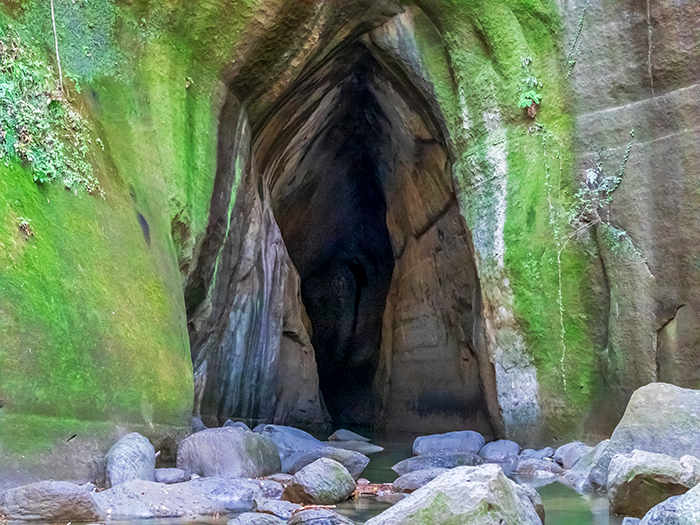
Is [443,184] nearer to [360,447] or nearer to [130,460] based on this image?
[360,447]

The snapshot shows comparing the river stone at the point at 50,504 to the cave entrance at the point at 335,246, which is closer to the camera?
the river stone at the point at 50,504

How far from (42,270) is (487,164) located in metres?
5.41

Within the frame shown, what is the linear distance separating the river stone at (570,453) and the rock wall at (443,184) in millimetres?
537

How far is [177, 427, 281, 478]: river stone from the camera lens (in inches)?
194

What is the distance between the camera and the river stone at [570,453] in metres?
6.07

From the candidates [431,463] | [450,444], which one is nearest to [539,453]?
[450,444]

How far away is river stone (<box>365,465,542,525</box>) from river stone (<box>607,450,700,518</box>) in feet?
3.80

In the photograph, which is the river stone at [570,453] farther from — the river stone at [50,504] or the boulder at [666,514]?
the river stone at [50,504]

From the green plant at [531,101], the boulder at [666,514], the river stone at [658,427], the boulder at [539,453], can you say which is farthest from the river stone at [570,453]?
the green plant at [531,101]

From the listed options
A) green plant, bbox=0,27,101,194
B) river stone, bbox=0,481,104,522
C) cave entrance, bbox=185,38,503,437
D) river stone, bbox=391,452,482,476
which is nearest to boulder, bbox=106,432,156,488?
river stone, bbox=0,481,104,522

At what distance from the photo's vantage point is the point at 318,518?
2.91 m

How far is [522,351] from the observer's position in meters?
7.60

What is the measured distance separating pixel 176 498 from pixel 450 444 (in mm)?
4520

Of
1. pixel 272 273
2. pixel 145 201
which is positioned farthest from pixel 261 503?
pixel 272 273
